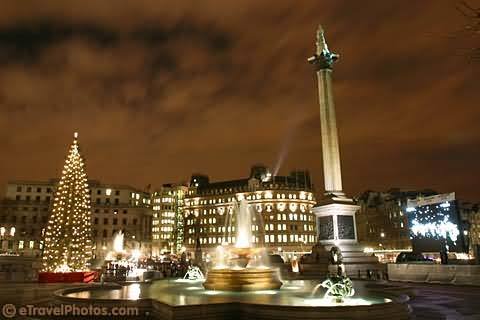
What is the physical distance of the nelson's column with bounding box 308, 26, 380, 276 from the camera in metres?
38.0

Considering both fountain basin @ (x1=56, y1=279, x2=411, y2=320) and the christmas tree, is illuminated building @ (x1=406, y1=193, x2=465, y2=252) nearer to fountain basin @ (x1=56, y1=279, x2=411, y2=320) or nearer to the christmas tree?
fountain basin @ (x1=56, y1=279, x2=411, y2=320)

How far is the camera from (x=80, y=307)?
54.4 feet

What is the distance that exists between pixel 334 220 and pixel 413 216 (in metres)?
15.5

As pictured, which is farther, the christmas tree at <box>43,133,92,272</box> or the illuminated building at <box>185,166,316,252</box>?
the illuminated building at <box>185,166,316,252</box>

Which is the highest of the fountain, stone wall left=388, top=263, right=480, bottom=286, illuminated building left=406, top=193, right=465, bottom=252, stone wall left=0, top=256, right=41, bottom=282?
illuminated building left=406, top=193, right=465, bottom=252

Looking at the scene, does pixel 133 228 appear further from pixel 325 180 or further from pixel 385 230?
pixel 325 180

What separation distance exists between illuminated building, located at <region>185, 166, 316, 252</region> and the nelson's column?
238ft

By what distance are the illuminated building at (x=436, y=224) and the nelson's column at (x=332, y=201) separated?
9.57m

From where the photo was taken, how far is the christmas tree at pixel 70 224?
120ft

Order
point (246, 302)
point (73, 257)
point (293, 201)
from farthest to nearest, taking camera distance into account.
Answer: point (293, 201), point (73, 257), point (246, 302)

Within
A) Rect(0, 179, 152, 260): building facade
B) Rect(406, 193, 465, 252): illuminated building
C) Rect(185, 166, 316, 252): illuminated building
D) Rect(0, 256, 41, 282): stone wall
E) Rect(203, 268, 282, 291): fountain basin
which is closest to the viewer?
Rect(203, 268, 282, 291): fountain basin

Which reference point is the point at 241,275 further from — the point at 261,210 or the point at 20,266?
the point at 261,210

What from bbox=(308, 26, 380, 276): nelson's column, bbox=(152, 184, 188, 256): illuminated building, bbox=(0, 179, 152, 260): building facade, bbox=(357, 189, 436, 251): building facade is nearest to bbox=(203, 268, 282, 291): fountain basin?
bbox=(308, 26, 380, 276): nelson's column

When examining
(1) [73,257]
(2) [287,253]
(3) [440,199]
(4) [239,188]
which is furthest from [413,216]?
(4) [239,188]
